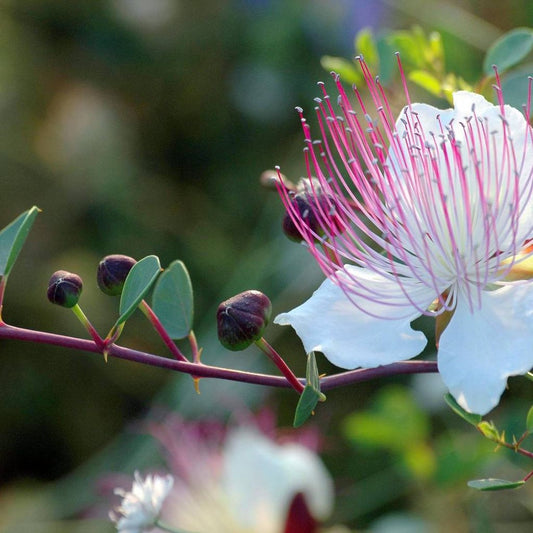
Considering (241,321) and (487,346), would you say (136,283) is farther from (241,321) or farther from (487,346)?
(487,346)

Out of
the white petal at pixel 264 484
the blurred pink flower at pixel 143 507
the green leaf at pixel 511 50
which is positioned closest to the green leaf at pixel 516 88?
the green leaf at pixel 511 50

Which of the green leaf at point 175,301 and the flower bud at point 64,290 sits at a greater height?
the flower bud at point 64,290

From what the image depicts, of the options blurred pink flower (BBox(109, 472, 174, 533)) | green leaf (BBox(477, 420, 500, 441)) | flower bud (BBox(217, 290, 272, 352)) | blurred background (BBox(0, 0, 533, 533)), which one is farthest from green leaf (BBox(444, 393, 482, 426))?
blurred background (BBox(0, 0, 533, 533))

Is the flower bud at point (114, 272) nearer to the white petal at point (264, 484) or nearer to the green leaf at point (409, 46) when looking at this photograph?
the green leaf at point (409, 46)

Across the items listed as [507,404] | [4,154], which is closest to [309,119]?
[4,154]

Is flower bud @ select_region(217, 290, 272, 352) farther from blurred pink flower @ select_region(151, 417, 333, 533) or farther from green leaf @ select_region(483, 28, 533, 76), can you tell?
blurred pink flower @ select_region(151, 417, 333, 533)

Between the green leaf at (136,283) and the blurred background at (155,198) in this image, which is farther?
the blurred background at (155,198)
